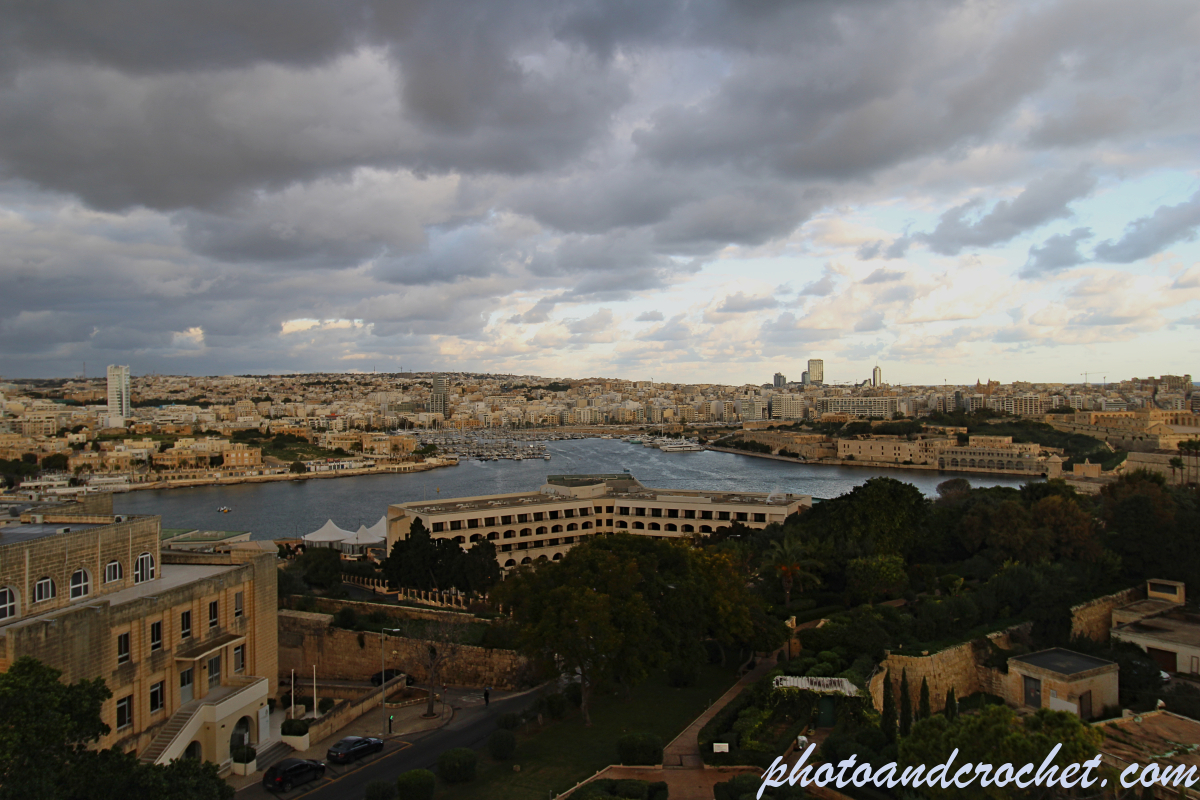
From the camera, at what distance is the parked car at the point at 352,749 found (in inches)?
302

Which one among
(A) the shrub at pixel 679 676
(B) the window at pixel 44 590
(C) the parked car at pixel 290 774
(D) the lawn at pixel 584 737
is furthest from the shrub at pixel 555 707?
(B) the window at pixel 44 590

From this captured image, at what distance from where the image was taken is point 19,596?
263 inches

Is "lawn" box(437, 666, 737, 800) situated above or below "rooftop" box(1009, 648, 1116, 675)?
below

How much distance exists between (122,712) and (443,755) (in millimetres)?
2990

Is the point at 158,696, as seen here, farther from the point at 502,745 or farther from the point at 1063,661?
the point at 1063,661

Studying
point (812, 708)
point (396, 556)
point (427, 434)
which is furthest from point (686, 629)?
point (427, 434)

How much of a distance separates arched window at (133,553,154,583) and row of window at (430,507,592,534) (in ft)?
33.5

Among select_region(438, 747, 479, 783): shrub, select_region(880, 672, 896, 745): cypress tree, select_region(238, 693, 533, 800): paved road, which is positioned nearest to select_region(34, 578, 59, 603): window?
select_region(238, 693, 533, 800): paved road

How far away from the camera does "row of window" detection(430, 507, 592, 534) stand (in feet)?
61.6

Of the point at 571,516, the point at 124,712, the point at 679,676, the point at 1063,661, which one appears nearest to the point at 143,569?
the point at 124,712

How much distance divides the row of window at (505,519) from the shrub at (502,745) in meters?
11.5

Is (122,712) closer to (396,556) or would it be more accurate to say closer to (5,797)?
(5,797)

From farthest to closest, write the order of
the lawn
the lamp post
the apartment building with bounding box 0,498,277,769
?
the lamp post → the lawn → the apartment building with bounding box 0,498,277,769

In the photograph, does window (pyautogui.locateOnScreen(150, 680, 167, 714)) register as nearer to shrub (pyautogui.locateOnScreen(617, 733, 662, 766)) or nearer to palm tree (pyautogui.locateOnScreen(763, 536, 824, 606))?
shrub (pyautogui.locateOnScreen(617, 733, 662, 766))
